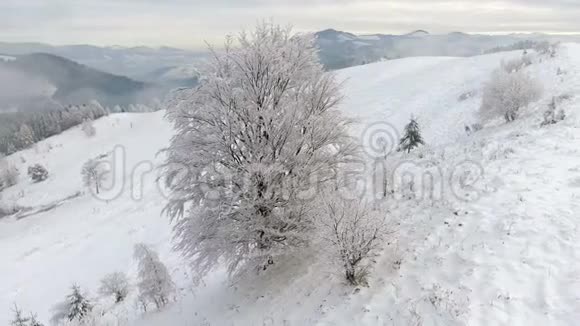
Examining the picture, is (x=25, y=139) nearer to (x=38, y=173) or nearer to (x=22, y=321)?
(x=38, y=173)

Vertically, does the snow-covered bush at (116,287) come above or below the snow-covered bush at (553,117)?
below

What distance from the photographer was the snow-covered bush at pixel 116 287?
2048cm

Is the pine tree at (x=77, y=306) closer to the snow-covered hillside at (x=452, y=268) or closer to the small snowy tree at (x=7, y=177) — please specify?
the snow-covered hillside at (x=452, y=268)

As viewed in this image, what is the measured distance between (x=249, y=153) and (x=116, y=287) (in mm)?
15555

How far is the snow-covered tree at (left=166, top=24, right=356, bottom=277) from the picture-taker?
10.2m

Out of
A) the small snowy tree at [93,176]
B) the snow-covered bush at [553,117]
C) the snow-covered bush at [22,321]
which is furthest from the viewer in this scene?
the small snowy tree at [93,176]

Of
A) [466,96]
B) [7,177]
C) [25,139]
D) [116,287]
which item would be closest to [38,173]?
[7,177]

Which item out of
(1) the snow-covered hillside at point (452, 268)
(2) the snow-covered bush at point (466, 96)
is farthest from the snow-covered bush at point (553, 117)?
(2) the snow-covered bush at point (466, 96)

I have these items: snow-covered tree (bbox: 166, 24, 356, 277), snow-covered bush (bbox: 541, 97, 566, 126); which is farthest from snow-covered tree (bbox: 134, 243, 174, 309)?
snow-covered bush (bbox: 541, 97, 566, 126)

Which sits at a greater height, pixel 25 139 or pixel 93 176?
pixel 93 176

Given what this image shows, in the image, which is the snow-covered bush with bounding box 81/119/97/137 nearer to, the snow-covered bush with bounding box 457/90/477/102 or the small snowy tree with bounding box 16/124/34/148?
the small snowy tree with bounding box 16/124/34/148

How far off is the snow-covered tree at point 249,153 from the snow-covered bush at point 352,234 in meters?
1.49

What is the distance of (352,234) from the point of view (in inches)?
330

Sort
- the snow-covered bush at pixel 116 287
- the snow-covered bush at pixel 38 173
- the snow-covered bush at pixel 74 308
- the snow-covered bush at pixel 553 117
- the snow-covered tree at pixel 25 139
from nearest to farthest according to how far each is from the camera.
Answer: the snow-covered bush at pixel 553 117, the snow-covered bush at pixel 74 308, the snow-covered bush at pixel 116 287, the snow-covered bush at pixel 38 173, the snow-covered tree at pixel 25 139
